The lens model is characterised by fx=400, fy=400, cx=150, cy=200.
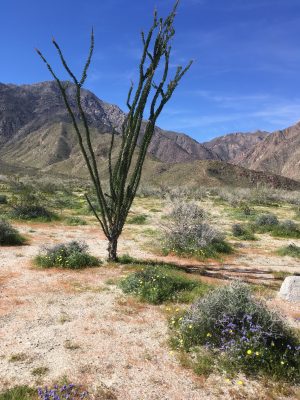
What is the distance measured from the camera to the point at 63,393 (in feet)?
16.0

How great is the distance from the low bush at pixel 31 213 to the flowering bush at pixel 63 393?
1460 centimetres

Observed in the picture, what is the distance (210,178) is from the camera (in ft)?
240

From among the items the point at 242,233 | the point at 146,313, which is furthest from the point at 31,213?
the point at 146,313

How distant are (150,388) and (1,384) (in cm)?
190

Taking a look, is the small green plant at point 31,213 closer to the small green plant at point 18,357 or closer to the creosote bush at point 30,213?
the creosote bush at point 30,213

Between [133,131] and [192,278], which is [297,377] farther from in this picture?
[133,131]

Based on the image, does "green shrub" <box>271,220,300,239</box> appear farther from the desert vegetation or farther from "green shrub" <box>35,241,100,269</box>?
"green shrub" <box>35,241,100,269</box>

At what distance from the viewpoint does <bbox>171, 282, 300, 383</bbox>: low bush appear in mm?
5648

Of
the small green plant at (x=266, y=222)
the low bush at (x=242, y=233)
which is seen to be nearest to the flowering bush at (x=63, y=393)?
the low bush at (x=242, y=233)

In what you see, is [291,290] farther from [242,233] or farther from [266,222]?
[266,222]

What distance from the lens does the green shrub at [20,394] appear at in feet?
15.6

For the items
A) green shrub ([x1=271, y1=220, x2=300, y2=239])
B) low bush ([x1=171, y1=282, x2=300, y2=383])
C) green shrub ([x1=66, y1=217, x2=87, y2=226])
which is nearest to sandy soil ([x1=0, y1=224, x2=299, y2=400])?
low bush ([x1=171, y1=282, x2=300, y2=383])

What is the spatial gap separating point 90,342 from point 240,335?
2.35 m

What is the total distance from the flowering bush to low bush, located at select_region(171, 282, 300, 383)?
6.25ft
